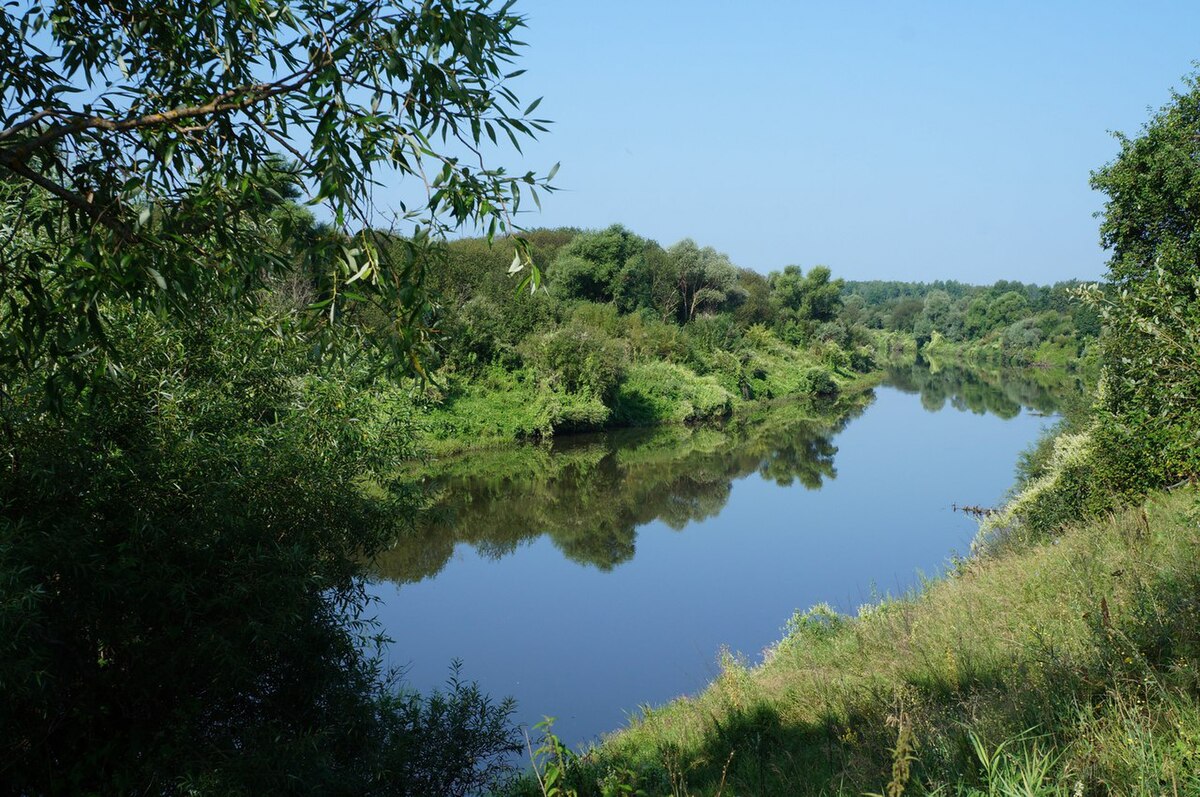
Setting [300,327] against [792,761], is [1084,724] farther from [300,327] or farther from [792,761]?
[300,327]

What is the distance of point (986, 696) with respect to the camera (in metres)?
5.00

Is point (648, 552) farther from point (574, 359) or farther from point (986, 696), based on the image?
Result: point (574, 359)

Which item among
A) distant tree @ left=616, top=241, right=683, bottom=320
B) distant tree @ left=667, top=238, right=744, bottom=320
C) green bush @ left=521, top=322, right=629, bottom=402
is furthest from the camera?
distant tree @ left=667, top=238, right=744, bottom=320

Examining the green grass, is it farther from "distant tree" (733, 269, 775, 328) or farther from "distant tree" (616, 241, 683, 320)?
"distant tree" (616, 241, 683, 320)

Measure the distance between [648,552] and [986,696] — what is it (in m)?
13.9

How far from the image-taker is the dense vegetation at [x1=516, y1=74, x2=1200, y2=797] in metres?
3.55

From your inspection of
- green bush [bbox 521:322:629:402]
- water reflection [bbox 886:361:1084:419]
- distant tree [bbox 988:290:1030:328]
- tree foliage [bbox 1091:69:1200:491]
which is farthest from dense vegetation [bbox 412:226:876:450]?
distant tree [bbox 988:290:1030:328]

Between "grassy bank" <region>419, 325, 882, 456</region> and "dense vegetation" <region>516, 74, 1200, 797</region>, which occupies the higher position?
"grassy bank" <region>419, 325, 882, 456</region>

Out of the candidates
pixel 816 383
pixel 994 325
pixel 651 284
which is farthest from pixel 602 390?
pixel 994 325

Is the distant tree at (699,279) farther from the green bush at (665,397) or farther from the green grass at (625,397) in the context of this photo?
the green bush at (665,397)

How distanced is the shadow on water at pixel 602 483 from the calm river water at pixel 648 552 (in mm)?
80

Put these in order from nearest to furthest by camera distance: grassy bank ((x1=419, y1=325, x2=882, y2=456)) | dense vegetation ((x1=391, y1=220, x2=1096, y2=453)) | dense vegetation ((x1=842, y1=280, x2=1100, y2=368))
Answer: grassy bank ((x1=419, y1=325, x2=882, y2=456)) → dense vegetation ((x1=391, y1=220, x2=1096, y2=453)) → dense vegetation ((x1=842, y1=280, x2=1100, y2=368))

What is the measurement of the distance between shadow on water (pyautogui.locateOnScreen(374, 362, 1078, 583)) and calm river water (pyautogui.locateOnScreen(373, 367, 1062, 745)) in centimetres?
8

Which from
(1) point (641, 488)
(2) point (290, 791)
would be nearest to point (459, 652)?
(2) point (290, 791)
